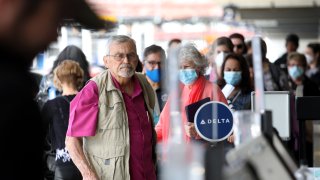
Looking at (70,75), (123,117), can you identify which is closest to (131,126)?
(123,117)

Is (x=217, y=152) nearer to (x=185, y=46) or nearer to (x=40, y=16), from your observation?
(x=40, y=16)

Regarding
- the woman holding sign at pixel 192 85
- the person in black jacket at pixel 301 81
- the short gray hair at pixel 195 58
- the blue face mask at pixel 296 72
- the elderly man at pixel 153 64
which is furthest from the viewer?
the blue face mask at pixel 296 72

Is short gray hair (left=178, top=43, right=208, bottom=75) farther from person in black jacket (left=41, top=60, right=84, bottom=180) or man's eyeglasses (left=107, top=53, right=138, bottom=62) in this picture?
person in black jacket (left=41, top=60, right=84, bottom=180)

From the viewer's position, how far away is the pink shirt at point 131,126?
5.16 meters

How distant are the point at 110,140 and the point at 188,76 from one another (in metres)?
0.94

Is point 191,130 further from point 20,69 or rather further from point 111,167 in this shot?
point 20,69

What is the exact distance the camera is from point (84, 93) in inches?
205

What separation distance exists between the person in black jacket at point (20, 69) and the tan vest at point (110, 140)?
3183mm

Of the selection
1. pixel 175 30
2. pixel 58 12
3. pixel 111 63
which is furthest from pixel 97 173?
pixel 175 30

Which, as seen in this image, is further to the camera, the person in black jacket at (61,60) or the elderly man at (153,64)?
the person in black jacket at (61,60)

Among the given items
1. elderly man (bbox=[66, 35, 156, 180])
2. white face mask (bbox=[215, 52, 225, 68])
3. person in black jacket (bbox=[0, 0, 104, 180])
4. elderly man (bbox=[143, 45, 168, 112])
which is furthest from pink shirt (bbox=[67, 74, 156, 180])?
person in black jacket (bbox=[0, 0, 104, 180])

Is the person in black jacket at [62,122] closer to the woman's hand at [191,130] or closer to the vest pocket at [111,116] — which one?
the vest pocket at [111,116]

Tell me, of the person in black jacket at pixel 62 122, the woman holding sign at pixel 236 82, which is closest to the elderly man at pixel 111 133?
the person in black jacket at pixel 62 122

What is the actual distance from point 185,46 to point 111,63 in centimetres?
92
